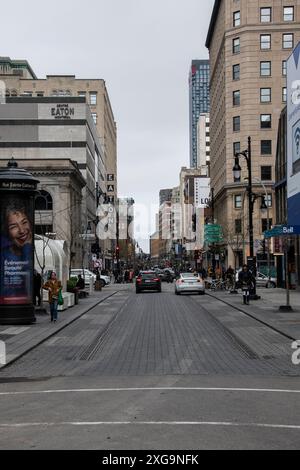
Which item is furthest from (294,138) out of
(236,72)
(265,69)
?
(236,72)

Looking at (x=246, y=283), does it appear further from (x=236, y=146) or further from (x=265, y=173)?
(x=236, y=146)

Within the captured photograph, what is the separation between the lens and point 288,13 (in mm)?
80062

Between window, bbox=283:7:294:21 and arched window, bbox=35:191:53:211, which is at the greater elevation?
window, bbox=283:7:294:21

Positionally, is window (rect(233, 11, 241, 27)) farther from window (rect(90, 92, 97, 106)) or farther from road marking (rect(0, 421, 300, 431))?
road marking (rect(0, 421, 300, 431))

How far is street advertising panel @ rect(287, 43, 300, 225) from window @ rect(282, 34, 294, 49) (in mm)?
52183

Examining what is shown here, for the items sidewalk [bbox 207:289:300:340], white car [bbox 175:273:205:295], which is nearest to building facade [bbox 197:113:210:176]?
white car [bbox 175:273:205:295]

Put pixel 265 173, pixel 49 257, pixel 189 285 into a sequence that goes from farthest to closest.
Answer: pixel 265 173, pixel 189 285, pixel 49 257

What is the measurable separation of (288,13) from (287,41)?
3163 mm

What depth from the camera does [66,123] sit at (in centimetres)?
9125

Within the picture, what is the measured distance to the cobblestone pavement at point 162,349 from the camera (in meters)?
13.8

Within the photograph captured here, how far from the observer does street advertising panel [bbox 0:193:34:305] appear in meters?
22.7
